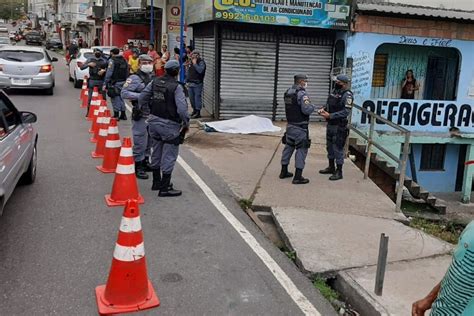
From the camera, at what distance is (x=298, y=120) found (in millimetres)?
7422

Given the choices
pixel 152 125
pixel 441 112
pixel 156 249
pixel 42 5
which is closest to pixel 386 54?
pixel 441 112

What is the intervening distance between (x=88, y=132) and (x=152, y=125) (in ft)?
15.8

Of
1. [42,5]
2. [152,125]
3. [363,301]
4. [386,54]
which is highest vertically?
[42,5]

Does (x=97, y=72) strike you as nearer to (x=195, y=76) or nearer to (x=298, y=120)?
(x=195, y=76)

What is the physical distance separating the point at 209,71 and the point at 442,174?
23.6ft

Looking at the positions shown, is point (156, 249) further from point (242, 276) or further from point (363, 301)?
point (363, 301)

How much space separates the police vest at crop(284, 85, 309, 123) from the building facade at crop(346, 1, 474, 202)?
5.29 m

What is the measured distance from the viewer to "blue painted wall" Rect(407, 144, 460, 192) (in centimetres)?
1400

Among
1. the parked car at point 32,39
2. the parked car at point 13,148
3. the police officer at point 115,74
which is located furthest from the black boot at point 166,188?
the parked car at point 32,39

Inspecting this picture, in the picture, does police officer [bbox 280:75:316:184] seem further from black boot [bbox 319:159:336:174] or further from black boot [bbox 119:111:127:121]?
black boot [bbox 119:111:127:121]

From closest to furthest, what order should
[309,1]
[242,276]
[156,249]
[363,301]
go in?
[363,301] < [242,276] < [156,249] < [309,1]

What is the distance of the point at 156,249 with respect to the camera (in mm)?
4883

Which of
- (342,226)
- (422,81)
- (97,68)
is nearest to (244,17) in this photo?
(97,68)

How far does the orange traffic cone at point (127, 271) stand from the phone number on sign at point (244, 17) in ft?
28.7
